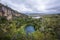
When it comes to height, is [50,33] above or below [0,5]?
below

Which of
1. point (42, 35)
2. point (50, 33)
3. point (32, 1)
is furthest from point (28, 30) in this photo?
point (32, 1)

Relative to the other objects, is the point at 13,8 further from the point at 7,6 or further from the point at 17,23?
the point at 17,23

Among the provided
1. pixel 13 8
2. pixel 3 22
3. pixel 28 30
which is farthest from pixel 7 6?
pixel 28 30

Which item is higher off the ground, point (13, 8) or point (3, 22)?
point (13, 8)

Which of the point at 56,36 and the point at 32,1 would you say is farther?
the point at 32,1

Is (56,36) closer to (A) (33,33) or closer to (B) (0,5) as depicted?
(A) (33,33)

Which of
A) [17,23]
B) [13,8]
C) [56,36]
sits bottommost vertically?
[56,36]
